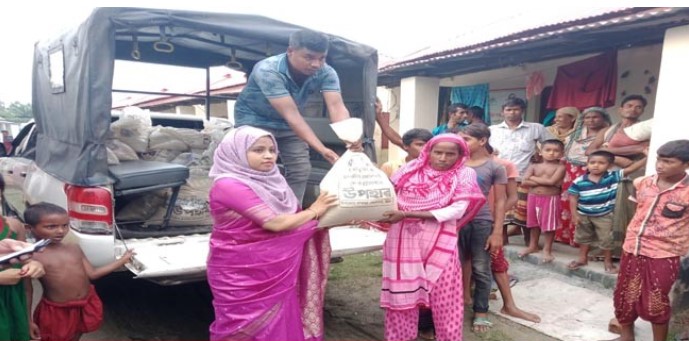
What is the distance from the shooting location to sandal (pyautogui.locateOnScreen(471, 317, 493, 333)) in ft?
10.1

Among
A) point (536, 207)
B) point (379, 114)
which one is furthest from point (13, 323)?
point (536, 207)

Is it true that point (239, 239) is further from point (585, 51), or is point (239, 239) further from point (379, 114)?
point (585, 51)

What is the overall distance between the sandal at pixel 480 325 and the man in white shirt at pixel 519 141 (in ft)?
6.23

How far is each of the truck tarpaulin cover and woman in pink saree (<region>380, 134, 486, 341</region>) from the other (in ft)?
4.20

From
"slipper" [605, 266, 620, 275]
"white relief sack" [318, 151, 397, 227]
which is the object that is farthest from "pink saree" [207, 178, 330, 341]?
"slipper" [605, 266, 620, 275]

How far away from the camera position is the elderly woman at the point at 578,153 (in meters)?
4.54

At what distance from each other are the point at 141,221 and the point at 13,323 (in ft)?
3.98

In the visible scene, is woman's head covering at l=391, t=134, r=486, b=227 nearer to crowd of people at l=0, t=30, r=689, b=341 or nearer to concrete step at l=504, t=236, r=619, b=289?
crowd of people at l=0, t=30, r=689, b=341

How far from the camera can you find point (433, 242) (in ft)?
8.21

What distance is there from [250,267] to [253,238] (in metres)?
0.12

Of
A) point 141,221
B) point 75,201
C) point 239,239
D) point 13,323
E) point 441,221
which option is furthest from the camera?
point 141,221

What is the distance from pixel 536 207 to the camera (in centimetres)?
445

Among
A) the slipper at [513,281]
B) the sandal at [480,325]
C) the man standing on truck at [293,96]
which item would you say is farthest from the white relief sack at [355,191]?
the slipper at [513,281]

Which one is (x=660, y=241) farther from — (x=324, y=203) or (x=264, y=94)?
(x=264, y=94)
